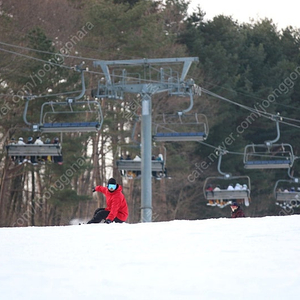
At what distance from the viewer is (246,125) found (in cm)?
5709

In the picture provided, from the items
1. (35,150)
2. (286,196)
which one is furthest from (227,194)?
(35,150)

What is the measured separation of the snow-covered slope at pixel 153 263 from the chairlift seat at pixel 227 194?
2345cm

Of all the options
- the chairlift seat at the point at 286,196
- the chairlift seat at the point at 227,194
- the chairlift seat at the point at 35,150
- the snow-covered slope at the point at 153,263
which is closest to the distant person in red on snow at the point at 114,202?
the snow-covered slope at the point at 153,263

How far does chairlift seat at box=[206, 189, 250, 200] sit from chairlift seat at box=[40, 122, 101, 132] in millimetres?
11556

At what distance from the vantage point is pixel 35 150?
1036 inches

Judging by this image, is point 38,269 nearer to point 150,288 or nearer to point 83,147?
point 150,288

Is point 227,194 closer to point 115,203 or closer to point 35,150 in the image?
point 35,150

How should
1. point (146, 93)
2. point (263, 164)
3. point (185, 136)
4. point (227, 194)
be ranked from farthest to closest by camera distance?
1. point (227, 194)
2. point (263, 164)
3. point (185, 136)
4. point (146, 93)

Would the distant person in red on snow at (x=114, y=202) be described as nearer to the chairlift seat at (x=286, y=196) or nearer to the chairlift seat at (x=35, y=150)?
the chairlift seat at (x=35, y=150)

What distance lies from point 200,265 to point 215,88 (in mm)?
45547

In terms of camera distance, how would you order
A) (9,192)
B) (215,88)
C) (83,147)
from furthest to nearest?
(215,88) < (9,192) < (83,147)

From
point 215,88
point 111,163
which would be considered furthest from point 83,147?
point 215,88

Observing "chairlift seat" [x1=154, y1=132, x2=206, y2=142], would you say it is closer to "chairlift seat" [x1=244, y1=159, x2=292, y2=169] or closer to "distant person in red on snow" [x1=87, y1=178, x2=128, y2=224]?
"chairlift seat" [x1=244, y1=159, x2=292, y2=169]

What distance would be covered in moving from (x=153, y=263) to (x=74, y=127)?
15.9 metres
